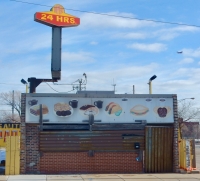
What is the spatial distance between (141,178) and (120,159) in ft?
6.61

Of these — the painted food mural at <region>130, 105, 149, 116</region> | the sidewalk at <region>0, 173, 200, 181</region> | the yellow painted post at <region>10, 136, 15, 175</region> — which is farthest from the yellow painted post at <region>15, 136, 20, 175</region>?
the painted food mural at <region>130, 105, 149, 116</region>

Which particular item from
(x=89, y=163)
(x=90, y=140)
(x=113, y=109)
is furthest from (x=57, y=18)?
(x=89, y=163)

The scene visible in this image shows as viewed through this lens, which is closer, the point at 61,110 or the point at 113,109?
the point at 61,110

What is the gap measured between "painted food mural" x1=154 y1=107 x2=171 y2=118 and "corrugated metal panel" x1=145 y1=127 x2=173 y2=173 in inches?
22.9

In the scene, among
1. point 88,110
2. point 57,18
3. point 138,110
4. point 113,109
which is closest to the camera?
point 88,110

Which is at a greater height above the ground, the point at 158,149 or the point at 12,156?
the point at 158,149

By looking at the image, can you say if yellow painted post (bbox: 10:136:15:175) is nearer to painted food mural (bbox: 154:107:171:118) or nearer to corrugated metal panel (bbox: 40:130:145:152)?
corrugated metal panel (bbox: 40:130:145:152)

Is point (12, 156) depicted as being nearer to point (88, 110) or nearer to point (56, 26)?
point (88, 110)

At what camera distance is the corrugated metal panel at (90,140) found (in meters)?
16.6

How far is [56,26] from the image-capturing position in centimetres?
1889

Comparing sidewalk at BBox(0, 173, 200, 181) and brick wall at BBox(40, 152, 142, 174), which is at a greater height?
brick wall at BBox(40, 152, 142, 174)

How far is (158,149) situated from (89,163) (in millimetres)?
3132

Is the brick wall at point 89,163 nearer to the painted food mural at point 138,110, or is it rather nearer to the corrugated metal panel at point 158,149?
the corrugated metal panel at point 158,149

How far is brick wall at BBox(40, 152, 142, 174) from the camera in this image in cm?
1659
